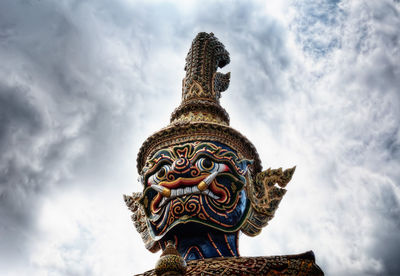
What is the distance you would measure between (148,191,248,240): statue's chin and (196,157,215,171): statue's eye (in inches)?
15.2

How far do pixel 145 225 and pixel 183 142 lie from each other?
4.35ft

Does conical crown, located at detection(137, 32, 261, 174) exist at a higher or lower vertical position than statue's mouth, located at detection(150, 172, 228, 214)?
higher

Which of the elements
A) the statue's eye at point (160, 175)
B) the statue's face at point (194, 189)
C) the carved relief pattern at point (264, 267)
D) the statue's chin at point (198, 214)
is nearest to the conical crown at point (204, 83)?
the statue's face at point (194, 189)

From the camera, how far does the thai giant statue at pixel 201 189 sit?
5320 millimetres

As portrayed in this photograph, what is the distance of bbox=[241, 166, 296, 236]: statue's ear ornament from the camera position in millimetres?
5746

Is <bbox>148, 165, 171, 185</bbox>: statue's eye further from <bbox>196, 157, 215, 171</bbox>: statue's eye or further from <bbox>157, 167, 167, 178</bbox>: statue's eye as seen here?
<bbox>196, 157, 215, 171</bbox>: statue's eye

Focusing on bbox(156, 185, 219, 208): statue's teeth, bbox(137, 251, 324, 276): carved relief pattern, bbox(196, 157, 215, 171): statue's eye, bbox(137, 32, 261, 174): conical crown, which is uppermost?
bbox(137, 32, 261, 174): conical crown

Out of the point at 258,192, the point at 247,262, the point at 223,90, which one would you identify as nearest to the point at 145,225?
the point at 258,192

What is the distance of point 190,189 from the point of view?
545cm

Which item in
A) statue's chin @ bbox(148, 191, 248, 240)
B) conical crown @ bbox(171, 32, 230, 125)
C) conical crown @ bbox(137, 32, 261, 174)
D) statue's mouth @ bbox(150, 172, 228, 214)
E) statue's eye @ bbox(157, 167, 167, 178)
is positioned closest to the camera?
statue's chin @ bbox(148, 191, 248, 240)

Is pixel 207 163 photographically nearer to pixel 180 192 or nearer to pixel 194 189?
pixel 194 189

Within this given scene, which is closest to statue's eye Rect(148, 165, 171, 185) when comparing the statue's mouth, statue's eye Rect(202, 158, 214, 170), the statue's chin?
the statue's mouth

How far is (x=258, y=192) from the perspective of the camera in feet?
20.2

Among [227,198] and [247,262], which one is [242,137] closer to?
[227,198]
